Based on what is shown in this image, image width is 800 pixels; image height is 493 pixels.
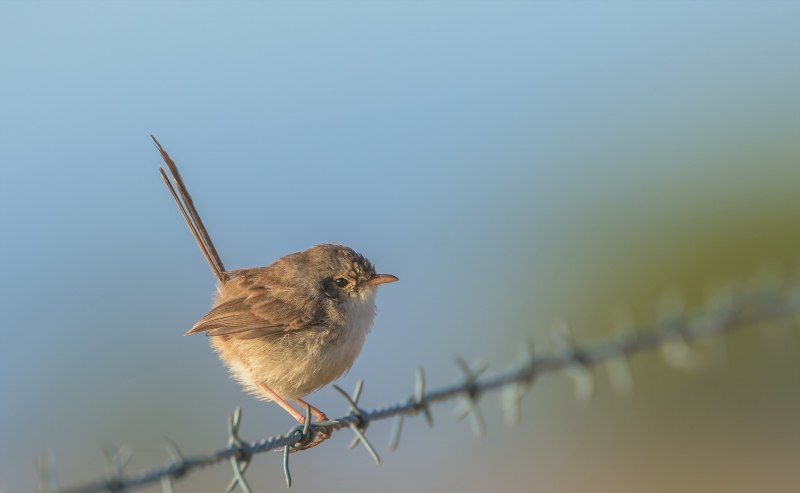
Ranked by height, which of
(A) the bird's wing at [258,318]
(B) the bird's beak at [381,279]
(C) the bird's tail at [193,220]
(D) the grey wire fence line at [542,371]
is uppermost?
(C) the bird's tail at [193,220]

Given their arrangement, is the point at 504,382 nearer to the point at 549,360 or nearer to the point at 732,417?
the point at 549,360

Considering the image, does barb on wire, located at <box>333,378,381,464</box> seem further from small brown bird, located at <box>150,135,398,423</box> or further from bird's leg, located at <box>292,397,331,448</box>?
small brown bird, located at <box>150,135,398,423</box>

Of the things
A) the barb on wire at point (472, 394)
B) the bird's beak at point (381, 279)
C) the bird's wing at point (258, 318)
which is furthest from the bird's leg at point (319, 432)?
the bird's beak at point (381, 279)

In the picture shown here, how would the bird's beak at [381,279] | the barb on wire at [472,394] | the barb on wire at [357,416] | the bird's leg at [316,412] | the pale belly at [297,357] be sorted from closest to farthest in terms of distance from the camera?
the barb on wire at [357,416], the barb on wire at [472,394], the bird's leg at [316,412], the pale belly at [297,357], the bird's beak at [381,279]

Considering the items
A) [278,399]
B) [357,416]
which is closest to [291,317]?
[278,399]

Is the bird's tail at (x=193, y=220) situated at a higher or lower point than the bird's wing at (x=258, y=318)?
higher

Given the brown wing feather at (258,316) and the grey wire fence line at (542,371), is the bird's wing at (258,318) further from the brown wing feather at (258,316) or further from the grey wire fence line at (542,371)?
the grey wire fence line at (542,371)

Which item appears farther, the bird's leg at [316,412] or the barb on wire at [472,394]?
the bird's leg at [316,412]

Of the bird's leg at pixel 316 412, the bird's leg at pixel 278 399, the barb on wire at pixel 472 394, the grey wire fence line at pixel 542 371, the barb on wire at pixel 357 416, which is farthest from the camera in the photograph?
the bird's leg at pixel 278 399

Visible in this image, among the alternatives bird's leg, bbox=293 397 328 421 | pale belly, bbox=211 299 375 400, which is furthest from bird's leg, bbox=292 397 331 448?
pale belly, bbox=211 299 375 400

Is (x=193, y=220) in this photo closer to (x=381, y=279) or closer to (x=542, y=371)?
(x=381, y=279)
